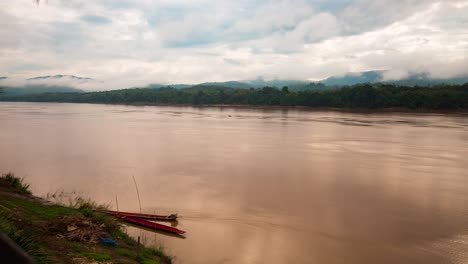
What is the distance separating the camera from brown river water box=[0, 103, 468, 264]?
1050 centimetres

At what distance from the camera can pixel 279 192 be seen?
16.2 meters

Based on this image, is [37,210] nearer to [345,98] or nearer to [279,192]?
[279,192]

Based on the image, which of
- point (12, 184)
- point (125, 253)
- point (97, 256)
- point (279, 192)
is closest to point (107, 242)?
point (125, 253)

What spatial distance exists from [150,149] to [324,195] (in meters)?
16.4

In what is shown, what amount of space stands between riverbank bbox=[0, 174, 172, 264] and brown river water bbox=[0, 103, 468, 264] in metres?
1.23

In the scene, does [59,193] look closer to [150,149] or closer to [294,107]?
[150,149]

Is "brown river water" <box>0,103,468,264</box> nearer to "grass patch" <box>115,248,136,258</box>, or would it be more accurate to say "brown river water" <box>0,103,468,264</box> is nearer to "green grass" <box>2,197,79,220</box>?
"grass patch" <box>115,248,136,258</box>

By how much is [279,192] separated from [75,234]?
10133mm

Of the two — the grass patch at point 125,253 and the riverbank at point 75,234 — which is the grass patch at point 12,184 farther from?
the grass patch at point 125,253

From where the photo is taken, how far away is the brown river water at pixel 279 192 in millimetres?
10500

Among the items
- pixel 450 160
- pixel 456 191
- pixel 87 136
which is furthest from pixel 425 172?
pixel 87 136

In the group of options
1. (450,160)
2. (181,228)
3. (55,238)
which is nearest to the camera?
(55,238)

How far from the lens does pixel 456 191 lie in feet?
54.8

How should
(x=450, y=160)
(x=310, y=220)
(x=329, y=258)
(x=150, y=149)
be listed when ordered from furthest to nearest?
(x=150, y=149) → (x=450, y=160) → (x=310, y=220) → (x=329, y=258)
